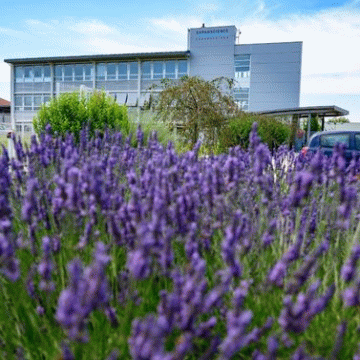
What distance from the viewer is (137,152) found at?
3646mm

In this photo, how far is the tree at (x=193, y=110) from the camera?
1274cm

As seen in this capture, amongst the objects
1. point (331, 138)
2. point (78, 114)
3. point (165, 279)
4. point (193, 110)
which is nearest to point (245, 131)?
point (193, 110)

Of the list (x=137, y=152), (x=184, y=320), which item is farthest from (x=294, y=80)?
(x=184, y=320)

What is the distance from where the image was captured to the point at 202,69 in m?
40.3

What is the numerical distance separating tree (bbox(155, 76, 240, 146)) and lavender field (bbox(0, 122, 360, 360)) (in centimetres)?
1025

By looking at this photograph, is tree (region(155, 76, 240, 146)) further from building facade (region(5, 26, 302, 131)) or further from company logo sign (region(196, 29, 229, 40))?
company logo sign (region(196, 29, 229, 40))

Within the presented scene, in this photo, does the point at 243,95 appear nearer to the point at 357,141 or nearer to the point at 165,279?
the point at 357,141

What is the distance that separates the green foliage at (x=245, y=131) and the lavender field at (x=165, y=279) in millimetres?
10028

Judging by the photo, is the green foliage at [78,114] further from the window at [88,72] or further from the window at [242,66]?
the window at [242,66]

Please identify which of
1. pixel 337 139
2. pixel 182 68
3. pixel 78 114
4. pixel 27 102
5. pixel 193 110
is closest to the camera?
pixel 78 114

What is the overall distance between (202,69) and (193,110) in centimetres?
2908

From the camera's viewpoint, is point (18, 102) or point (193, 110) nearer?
point (193, 110)

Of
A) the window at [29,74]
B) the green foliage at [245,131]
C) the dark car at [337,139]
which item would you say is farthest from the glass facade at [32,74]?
the dark car at [337,139]

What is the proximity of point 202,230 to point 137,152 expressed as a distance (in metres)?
1.89
